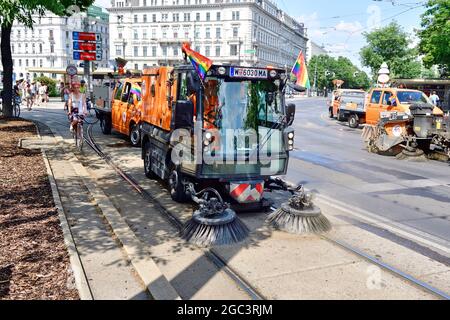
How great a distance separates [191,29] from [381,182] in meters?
103

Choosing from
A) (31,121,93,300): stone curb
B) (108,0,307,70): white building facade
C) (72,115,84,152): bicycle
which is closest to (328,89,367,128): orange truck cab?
(72,115,84,152): bicycle

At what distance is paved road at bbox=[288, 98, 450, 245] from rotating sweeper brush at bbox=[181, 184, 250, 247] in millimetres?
2957

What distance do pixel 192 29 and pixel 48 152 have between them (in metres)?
100

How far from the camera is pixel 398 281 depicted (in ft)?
16.4

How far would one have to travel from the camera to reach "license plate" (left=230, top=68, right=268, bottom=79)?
7.13 m

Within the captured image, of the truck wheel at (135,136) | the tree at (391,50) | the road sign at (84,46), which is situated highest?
the tree at (391,50)

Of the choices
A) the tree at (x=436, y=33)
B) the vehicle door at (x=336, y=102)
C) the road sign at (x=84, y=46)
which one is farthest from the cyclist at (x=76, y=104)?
the tree at (x=436, y=33)

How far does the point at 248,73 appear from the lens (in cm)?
727

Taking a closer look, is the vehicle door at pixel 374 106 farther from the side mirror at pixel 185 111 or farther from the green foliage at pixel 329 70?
the green foliage at pixel 329 70

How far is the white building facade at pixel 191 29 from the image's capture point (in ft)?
341

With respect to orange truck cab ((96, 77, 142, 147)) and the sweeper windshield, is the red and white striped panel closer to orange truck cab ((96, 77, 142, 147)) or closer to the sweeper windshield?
the sweeper windshield

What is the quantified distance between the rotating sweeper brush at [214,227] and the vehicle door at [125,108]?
920cm
